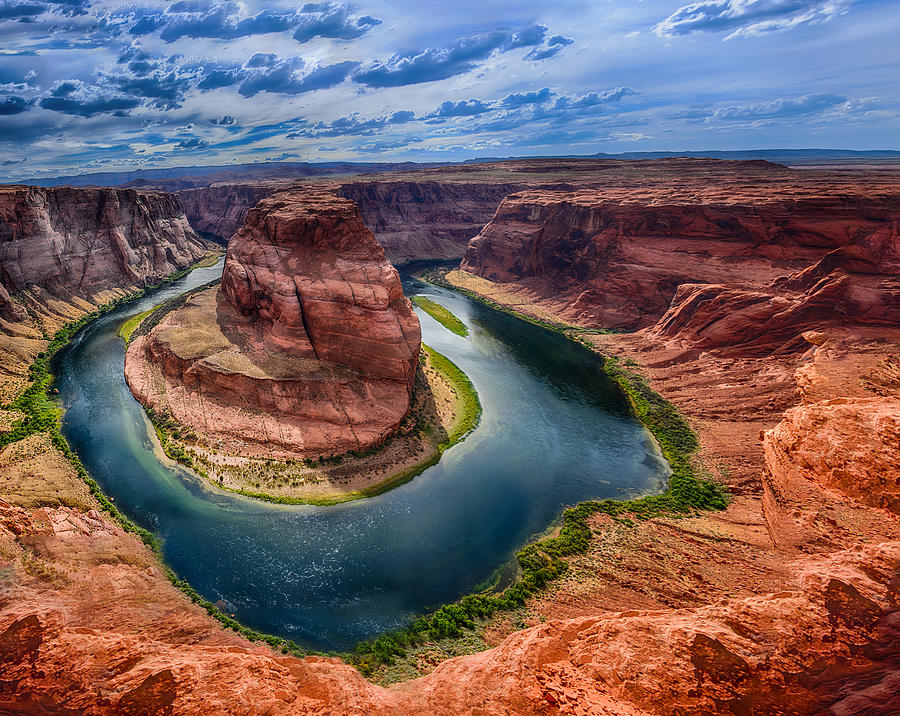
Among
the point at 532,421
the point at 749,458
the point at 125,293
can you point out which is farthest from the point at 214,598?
the point at 125,293

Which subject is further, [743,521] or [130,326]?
[130,326]

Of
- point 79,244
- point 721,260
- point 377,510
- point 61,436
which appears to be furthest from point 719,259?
point 79,244

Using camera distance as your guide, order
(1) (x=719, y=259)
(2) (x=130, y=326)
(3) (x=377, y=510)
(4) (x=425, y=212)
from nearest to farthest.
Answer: (3) (x=377, y=510)
(1) (x=719, y=259)
(2) (x=130, y=326)
(4) (x=425, y=212)

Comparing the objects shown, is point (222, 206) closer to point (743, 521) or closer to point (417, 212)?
point (417, 212)

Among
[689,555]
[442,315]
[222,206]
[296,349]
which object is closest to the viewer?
[689,555]

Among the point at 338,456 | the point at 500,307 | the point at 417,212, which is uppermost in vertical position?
the point at 417,212

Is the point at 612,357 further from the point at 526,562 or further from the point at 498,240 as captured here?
the point at 498,240
